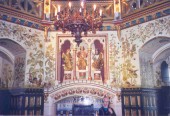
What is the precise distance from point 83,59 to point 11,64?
11.9ft

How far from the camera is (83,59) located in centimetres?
1024

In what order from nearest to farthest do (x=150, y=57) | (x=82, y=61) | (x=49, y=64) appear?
1. (x=49, y=64)
2. (x=150, y=57)
3. (x=82, y=61)

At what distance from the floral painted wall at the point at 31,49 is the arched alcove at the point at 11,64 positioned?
0.50 ft

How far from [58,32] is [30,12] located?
5.34 feet

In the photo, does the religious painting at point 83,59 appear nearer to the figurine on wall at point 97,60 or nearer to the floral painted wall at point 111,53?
the figurine on wall at point 97,60

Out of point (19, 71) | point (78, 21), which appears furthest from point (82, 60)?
point (78, 21)

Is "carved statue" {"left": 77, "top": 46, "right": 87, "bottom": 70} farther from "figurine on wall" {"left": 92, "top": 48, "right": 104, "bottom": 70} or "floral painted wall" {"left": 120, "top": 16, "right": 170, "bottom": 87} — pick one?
"floral painted wall" {"left": 120, "top": 16, "right": 170, "bottom": 87}

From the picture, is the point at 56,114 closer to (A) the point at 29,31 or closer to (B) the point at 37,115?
(B) the point at 37,115

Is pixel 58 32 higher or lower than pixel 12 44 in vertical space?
higher

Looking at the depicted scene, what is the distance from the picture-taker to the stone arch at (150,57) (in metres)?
9.35

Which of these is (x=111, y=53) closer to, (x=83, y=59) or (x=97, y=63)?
(x=97, y=63)

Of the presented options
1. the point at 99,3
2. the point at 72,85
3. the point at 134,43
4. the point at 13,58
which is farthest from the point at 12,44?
the point at 134,43

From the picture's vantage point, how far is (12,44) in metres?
9.49

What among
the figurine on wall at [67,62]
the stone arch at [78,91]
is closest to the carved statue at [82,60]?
the figurine on wall at [67,62]
